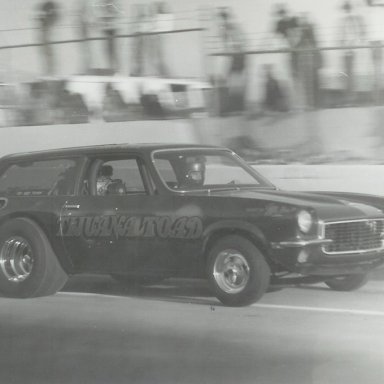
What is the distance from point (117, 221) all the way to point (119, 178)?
0.49 metres

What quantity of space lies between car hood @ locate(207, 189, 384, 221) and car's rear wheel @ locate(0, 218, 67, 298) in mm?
1579

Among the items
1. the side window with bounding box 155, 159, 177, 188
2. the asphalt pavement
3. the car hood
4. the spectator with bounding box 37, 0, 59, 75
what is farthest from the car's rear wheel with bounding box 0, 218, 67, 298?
the spectator with bounding box 37, 0, 59, 75

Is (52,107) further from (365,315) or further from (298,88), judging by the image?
(365,315)

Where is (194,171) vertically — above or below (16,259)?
above

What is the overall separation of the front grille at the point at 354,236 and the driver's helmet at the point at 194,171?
122 cm

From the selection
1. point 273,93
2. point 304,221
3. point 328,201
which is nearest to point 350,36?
point 273,93

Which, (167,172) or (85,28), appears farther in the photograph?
(85,28)

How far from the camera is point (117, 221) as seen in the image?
766 centimetres

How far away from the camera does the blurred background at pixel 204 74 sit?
10.3 m

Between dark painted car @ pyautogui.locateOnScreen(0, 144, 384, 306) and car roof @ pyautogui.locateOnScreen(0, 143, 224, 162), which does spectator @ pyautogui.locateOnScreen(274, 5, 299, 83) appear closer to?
dark painted car @ pyautogui.locateOnScreen(0, 144, 384, 306)

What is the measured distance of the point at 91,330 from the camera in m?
6.56

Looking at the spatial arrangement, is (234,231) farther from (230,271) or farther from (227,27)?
(227,27)

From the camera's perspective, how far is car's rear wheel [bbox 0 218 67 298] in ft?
26.0

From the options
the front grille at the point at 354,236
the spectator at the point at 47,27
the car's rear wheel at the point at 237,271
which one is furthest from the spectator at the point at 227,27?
the car's rear wheel at the point at 237,271
